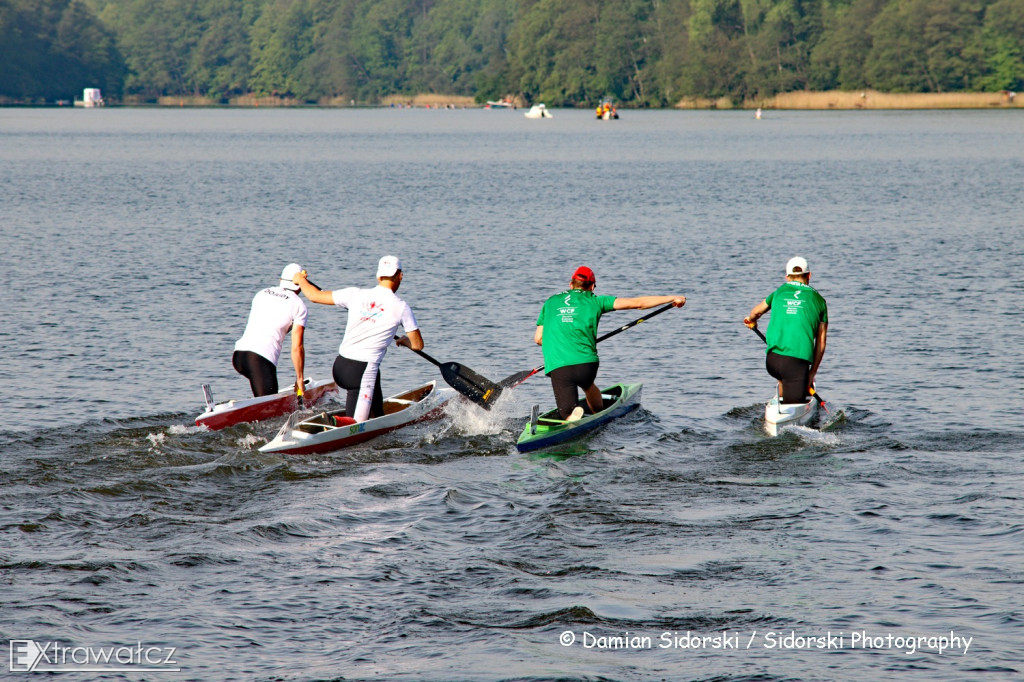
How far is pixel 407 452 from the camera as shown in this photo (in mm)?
13984

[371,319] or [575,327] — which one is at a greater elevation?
[371,319]

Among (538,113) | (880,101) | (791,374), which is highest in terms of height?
(880,101)

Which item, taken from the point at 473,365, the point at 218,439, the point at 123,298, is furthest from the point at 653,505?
the point at 123,298

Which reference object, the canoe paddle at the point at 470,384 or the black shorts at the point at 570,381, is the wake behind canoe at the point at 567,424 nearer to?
the black shorts at the point at 570,381

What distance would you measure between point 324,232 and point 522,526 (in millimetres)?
28481

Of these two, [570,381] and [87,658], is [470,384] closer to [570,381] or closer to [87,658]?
[570,381]

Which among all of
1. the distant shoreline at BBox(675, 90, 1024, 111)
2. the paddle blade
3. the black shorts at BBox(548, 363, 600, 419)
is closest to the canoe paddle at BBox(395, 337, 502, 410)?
the paddle blade

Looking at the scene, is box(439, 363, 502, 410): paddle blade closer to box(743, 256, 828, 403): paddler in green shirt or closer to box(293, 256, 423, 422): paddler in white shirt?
box(293, 256, 423, 422): paddler in white shirt

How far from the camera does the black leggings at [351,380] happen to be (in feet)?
44.7

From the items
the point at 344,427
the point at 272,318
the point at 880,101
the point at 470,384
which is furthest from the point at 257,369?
the point at 880,101

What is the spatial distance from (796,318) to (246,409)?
6.66m

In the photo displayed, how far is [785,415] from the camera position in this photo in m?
14.3

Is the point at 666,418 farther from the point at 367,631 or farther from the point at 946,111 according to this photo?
the point at 946,111

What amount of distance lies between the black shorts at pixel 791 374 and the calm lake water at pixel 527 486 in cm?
59
